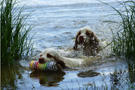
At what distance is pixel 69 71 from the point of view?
20.6 ft

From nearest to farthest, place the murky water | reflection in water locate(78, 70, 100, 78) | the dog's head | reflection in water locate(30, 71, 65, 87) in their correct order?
1. the murky water
2. reflection in water locate(30, 71, 65, 87)
3. reflection in water locate(78, 70, 100, 78)
4. the dog's head

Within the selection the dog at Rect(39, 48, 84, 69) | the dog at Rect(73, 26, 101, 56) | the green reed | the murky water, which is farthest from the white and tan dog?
the green reed

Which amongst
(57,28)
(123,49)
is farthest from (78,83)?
(57,28)

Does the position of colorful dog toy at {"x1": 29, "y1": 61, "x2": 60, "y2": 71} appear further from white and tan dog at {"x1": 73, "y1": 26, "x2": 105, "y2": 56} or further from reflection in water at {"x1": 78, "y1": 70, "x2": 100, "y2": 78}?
white and tan dog at {"x1": 73, "y1": 26, "x2": 105, "y2": 56}

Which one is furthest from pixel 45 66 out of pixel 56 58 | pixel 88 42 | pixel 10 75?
pixel 88 42

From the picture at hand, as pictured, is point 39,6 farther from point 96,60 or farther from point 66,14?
point 96,60

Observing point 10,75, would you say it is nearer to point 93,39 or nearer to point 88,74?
point 88,74

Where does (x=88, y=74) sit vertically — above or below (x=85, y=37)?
below

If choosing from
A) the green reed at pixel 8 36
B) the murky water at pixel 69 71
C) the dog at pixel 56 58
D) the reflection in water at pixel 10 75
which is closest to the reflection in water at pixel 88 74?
the murky water at pixel 69 71

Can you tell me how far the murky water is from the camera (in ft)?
16.9

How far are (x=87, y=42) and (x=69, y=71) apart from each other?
2359 millimetres

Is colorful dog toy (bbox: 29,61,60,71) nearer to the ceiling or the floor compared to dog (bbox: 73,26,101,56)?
nearer to the floor

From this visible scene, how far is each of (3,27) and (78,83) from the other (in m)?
2.25

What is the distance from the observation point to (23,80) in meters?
5.59
